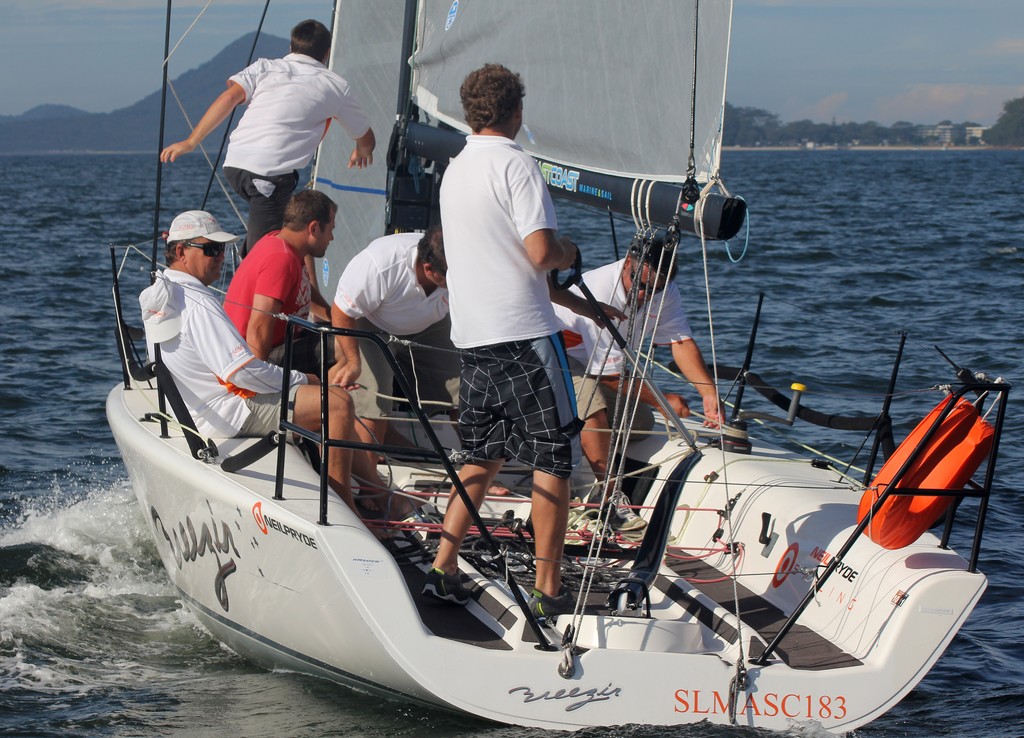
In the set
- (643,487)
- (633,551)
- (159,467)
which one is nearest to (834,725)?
(633,551)

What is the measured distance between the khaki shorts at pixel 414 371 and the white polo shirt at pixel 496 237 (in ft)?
3.99

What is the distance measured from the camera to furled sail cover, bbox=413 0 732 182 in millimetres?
4746

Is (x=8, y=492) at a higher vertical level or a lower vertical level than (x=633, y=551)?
lower

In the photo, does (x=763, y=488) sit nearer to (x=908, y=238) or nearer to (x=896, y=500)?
(x=896, y=500)

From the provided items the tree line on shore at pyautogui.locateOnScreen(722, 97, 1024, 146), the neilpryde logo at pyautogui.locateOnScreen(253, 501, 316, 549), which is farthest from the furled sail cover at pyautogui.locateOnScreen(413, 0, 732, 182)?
the tree line on shore at pyautogui.locateOnScreen(722, 97, 1024, 146)

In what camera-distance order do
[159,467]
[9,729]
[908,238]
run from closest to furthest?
[9,729]
[159,467]
[908,238]

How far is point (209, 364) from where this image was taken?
15.2ft

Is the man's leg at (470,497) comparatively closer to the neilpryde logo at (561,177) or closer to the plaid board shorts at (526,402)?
the plaid board shorts at (526,402)

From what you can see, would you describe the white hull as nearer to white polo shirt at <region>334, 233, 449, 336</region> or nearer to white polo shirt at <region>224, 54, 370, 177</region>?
white polo shirt at <region>334, 233, 449, 336</region>

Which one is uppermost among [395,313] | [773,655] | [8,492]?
[395,313]

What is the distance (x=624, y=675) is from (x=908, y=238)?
19422mm

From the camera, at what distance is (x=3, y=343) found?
37.7 ft

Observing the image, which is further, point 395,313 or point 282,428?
point 395,313

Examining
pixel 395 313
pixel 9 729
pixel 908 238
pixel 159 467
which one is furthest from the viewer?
pixel 908 238
